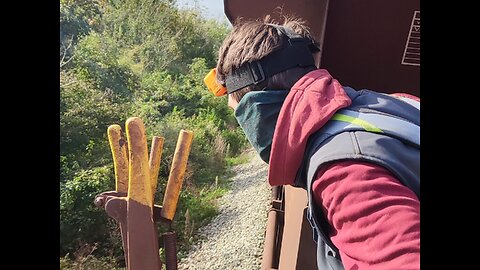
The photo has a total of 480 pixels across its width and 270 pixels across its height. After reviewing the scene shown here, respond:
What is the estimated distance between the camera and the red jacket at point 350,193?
Result: 697 mm

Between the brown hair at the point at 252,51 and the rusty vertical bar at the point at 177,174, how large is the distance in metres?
0.45

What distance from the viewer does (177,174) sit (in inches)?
62.1

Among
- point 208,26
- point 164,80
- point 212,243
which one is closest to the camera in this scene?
point 212,243

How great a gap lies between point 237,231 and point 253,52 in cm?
504

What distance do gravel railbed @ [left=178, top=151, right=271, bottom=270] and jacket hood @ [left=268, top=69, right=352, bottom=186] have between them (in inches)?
171

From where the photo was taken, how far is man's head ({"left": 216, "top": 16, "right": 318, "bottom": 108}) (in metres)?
1.04

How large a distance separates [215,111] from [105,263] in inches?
135

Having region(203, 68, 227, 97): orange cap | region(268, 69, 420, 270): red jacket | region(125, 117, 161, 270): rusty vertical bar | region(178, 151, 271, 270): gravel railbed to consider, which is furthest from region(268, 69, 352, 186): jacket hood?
region(178, 151, 271, 270): gravel railbed

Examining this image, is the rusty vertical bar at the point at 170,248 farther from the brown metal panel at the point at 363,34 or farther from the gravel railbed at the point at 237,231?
the gravel railbed at the point at 237,231

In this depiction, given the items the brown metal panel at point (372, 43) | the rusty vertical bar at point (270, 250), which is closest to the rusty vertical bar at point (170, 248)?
the rusty vertical bar at point (270, 250)
